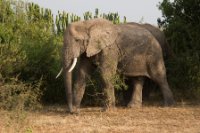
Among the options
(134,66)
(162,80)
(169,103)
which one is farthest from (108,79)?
(169,103)

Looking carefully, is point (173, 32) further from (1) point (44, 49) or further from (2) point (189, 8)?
(1) point (44, 49)

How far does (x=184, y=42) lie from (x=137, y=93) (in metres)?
2.29

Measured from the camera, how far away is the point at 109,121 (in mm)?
12219

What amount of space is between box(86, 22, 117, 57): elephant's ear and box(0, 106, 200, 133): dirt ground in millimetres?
1493

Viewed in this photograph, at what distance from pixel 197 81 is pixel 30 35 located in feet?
16.7

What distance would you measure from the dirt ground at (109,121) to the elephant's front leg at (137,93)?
404 millimetres

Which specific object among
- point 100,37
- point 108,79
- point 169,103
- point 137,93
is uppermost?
point 100,37

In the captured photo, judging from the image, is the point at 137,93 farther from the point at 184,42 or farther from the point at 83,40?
the point at 184,42

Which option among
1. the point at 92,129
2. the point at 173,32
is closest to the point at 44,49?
the point at 173,32

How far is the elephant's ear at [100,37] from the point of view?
1391 cm

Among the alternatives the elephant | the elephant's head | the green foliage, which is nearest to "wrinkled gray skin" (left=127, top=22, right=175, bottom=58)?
the elephant

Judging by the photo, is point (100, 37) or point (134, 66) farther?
point (134, 66)

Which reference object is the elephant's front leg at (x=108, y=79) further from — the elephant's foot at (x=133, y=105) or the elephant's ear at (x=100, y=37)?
the elephant's foot at (x=133, y=105)

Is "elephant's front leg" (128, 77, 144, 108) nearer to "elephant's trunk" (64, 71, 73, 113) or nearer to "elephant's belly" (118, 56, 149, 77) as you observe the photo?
"elephant's belly" (118, 56, 149, 77)
